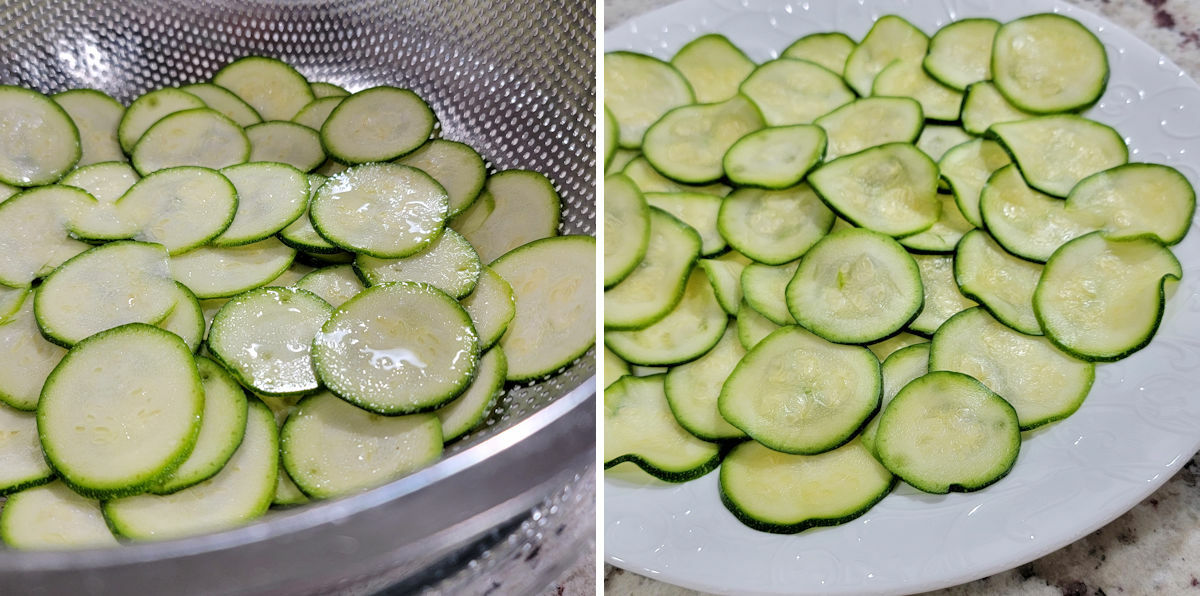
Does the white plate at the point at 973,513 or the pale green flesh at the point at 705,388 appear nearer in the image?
the white plate at the point at 973,513

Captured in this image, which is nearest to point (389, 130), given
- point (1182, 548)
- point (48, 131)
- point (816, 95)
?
point (48, 131)

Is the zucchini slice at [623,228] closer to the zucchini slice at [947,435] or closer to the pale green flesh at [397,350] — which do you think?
the pale green flesh at [397,350]

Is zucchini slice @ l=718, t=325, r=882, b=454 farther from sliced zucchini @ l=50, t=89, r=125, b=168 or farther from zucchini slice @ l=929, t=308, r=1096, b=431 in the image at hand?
sliced zucchini @ l=50, t=89, r=125, b=168

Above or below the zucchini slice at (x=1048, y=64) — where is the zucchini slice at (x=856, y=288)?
below

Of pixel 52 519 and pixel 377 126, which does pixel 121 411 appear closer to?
pixel 52 519

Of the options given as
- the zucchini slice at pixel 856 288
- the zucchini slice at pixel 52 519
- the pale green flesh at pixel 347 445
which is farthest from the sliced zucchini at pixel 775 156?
the zucchini slice at pixel 52 519

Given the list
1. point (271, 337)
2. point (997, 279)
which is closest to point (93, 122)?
point (271, 337)

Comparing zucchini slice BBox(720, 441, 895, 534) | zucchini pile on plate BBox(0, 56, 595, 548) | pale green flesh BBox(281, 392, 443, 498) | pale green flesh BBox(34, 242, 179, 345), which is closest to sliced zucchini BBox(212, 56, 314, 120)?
zucchini pile on plate BBox(0, 56, 595, 548)

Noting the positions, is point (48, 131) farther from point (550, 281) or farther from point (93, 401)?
point (550, 281)
